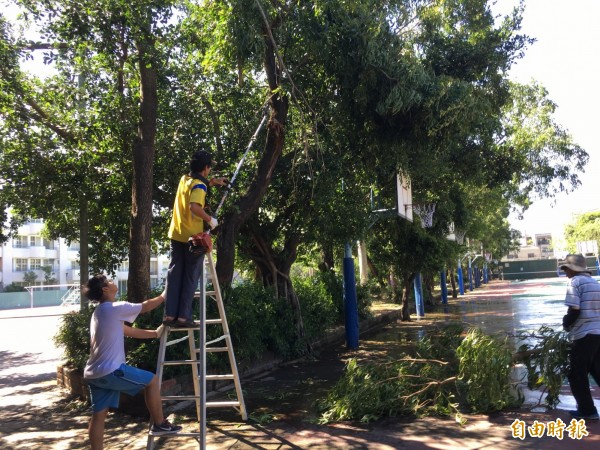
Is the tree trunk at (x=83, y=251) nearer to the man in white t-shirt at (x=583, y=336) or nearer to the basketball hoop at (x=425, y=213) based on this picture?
the man in white t-shirt at (x=583, y=336)

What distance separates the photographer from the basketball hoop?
16.3m

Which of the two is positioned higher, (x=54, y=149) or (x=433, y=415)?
(x=54, y=149)

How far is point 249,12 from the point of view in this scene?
7711 mm

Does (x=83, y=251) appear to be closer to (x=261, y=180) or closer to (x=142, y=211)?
(x=142, y=211)

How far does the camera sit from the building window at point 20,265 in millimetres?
55000

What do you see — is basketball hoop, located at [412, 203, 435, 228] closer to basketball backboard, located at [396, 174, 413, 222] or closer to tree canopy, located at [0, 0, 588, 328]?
basketball backboard, located at [396, 174, 413, 222]

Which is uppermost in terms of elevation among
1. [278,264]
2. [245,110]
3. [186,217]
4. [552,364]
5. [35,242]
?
[35,242]

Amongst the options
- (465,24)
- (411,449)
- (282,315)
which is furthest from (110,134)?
(465,24)

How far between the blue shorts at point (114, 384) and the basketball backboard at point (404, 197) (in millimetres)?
7827

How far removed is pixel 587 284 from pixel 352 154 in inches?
212

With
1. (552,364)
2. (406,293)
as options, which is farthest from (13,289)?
(552,364)

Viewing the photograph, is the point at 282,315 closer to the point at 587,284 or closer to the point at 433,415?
the point at 433,415

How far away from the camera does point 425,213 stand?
55.4 feet

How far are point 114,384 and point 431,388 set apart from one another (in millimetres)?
3808
